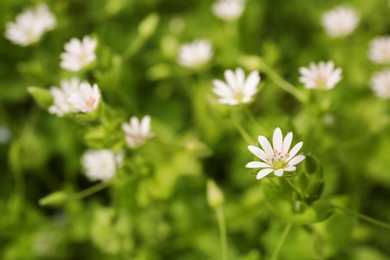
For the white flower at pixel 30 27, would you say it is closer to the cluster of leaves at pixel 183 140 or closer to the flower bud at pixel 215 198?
the cluster of leaves at pixel 183 140

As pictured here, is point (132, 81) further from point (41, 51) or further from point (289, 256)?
point (289, 256)

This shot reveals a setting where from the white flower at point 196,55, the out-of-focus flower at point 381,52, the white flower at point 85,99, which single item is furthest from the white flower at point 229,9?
the white flower at point 85,99

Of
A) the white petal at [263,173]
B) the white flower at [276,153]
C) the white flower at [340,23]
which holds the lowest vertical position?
the white petal at [263,173]

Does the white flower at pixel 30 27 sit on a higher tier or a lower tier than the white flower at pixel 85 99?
higher

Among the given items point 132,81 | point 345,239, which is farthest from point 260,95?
point 345,239

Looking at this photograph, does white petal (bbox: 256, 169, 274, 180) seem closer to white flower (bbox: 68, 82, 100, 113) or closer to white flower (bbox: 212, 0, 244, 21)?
white flower (bbox: 68, 82, 100, 113)

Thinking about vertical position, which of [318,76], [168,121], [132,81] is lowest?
[318,76]

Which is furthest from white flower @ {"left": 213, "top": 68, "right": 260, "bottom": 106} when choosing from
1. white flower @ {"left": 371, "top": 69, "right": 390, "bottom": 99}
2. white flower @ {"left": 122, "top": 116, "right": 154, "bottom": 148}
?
white flower @ {"left": 371, "top": 69, "right": 390, "bottom": 99}
